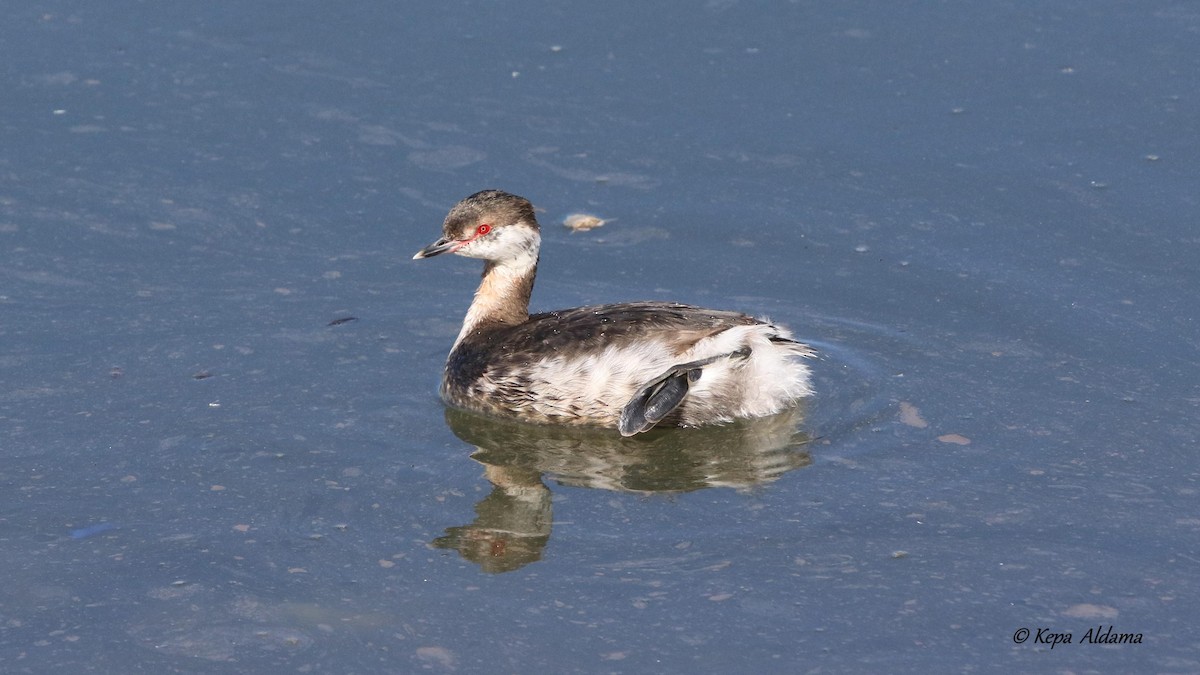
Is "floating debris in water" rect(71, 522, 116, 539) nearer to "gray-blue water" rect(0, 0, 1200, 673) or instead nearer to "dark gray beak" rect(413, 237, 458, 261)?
"gray-blue water" rect(0, 0, 1200, 673)

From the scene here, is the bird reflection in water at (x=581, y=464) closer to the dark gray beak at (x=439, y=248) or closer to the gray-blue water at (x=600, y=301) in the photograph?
the gray-blue water at (x=600, y=301)

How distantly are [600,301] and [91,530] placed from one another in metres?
2.74

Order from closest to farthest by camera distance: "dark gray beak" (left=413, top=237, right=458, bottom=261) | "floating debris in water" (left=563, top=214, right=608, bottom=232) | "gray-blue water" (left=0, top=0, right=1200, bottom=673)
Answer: "gray-blue water" (left=0, top=0, right=1200, bottom=673)
"dark gray beak" (left=413, top=237, right=458, bottom=261)
"floating debris in water" (left=563, top=214, right=608, bottom=232)

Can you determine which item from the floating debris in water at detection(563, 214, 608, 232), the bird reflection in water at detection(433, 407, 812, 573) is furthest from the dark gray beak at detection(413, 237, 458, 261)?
the floating debris in water at detection(563, 214, 608, 232)

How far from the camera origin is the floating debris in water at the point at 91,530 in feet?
19.3

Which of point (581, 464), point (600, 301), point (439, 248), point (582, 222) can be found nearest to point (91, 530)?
point (581, 464)

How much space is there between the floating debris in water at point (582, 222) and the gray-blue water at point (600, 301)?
0.32 ft

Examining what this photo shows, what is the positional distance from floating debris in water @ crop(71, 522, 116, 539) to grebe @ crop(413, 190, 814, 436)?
1625 millimetres

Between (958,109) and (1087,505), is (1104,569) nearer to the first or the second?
(1087,505)

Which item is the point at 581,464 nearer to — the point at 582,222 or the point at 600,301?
the point at 600,301

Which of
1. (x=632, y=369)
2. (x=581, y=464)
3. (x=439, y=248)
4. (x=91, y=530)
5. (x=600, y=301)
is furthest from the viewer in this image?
(x=600, y=301)

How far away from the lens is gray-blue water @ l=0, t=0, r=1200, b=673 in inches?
211

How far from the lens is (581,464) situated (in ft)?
21.5

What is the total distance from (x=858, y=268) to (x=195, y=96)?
13.0ft
